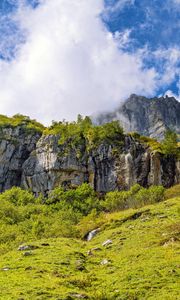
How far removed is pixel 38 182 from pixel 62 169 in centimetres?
994

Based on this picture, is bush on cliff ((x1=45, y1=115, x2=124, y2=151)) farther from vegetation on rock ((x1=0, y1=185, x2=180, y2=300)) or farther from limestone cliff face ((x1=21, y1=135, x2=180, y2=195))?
vegetation on rock ((x1=0, y1=185, x2=180, y2=300))

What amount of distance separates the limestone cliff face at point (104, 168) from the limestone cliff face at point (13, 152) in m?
8.04

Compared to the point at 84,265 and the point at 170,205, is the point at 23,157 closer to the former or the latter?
the point at 170,205

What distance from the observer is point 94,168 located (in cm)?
12694

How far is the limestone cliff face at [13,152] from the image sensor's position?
139 m

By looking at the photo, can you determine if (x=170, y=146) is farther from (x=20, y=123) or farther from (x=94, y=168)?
(x=20, y=123)

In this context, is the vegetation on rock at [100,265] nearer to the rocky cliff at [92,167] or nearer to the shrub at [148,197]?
the shrub at [148,197]

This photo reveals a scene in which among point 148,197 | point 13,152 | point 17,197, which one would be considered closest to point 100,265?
point 148,197

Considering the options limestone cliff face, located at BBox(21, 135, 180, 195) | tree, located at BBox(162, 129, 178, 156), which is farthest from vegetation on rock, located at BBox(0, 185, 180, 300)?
tree, located at BBox(162, 129, 178, 156)

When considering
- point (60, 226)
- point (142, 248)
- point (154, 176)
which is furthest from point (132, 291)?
point (154, 176)

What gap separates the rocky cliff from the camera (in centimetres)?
12431

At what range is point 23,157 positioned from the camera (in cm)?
14162

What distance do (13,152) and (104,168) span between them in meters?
36.1

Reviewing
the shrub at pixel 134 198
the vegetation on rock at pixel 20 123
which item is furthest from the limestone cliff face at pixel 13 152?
the shrub at pixel 134 198
